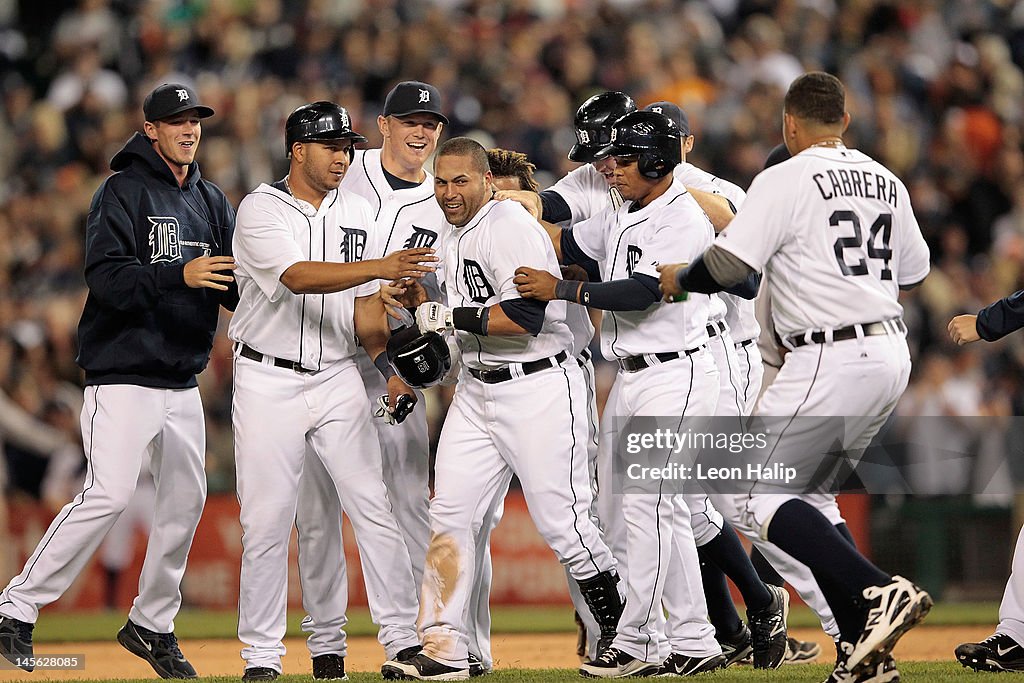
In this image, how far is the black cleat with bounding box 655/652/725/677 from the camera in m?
5.38

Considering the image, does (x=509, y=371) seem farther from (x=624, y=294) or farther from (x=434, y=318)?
(x=624, y=294)

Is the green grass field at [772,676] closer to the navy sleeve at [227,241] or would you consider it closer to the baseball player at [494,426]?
the baseball player at [494,426]

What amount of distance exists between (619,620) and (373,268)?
67.6 inches

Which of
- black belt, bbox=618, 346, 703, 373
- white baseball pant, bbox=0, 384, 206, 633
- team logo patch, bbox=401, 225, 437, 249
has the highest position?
team logo patch, bbox=401, 225, 437, 249

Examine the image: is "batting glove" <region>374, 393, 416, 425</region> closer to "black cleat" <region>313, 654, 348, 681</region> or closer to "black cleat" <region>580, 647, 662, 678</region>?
"black cleat" <region>313, 654, 348, 681</region>

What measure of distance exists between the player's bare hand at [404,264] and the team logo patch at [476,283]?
225 mm

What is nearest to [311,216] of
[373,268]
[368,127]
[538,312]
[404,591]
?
[373,268]

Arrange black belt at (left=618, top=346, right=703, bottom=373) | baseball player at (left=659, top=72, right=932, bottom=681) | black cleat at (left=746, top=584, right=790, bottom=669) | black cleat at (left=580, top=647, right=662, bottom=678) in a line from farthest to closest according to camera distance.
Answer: black cleat at (left=746, top=584, right=790, bottom=669)
black belt at (left=618, top=346, right=703, bottom=373)
black cleat at (left=580, top=647, right=662, bottom=678)
baseball player at (left=659, top=72, right=932, bottom=681)

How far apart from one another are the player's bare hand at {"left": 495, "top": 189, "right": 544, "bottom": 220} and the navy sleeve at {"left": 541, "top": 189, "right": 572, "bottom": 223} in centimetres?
22

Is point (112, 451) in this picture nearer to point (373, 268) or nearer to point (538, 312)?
point (373, 268)

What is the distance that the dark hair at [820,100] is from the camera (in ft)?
16.3

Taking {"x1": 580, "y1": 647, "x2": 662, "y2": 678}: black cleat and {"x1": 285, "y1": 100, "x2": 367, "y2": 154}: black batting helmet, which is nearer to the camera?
{"x1": 580, "y1": 647, "x2": 662, "y2": 678}: black cleat

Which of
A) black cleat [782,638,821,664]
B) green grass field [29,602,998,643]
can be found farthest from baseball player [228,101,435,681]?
green grass field [29,602,998,643]

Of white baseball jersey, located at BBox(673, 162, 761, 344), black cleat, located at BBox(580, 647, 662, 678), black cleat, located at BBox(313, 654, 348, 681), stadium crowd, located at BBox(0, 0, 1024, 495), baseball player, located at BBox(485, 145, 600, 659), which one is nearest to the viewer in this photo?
black cleat, located at BBox(580, 647, 662, 678)
